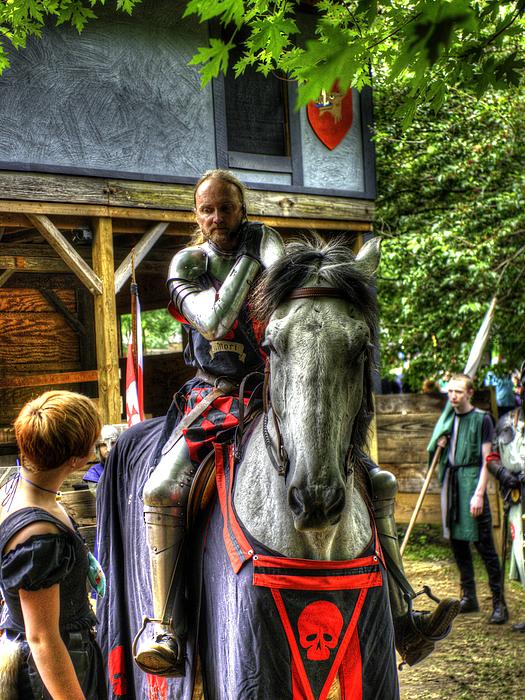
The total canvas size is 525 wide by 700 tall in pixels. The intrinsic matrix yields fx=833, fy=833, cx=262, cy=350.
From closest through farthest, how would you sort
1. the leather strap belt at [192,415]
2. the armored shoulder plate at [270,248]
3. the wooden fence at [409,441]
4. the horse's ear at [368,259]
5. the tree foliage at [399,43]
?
1. the tree foliage at [399,43]
2. the horse's ear at [368,259]
3. the armored shoulder plate at [270,248]
4. the leather strap belt at [192,415]
5. the wooden fence at [409,441]

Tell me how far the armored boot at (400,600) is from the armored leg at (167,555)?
0.80m

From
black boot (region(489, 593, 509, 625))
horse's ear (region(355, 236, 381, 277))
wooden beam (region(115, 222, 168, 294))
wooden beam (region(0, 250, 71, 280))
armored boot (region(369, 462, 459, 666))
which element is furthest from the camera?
wooden beam (region(0, 250, 71, 280))

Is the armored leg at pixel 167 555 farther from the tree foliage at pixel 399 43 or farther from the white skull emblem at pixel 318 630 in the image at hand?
the tree foliage at pixel 399 43

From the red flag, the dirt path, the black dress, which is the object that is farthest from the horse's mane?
the red flag

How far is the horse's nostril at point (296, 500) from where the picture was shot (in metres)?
2.56

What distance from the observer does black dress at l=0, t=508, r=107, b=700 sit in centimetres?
250

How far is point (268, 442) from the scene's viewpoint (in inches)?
117

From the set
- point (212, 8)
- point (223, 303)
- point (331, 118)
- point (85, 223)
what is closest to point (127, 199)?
point (85, 223)

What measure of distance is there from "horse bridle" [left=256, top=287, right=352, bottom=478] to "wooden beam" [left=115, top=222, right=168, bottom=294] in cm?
592

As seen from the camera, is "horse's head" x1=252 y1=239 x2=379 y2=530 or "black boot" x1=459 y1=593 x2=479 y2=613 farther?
"black boot" x1=459 y1=593 x2=479 y2=613

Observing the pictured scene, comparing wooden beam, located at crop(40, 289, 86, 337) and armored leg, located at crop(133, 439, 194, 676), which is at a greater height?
wooden beam, located at crop(40, 289, 86, 337)

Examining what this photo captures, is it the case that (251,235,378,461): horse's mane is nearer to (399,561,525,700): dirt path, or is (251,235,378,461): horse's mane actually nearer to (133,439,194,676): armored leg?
(133,439,194,676): armored leg

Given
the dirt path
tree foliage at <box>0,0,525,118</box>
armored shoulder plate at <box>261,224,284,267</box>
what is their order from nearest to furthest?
1. tree foliage at <box>0,0,525,118</box>
2. armored shoulder plate at <box>261,224,284,267</box>
3. the dirt path

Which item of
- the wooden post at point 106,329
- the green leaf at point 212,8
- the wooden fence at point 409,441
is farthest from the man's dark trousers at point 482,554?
the green leaf at point 212,8
